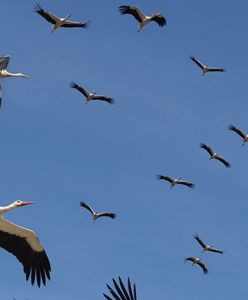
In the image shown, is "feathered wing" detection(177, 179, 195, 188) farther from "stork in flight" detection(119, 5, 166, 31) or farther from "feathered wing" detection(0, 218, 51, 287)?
"feathered wing" detection(0, 218, 51, 287)

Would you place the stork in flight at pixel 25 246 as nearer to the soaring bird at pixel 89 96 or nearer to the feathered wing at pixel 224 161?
the soaring bird at pixel 89 96

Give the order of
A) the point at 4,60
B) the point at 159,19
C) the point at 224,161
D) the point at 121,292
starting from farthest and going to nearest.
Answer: the point at 224,161
the point at 159,19
the point at 4,60
the point at 121,292

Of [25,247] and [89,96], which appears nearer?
[25,247]

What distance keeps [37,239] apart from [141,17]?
18.3 m

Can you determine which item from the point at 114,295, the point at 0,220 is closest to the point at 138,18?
the point at 0,220

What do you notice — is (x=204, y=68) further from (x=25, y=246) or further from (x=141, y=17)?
(x=25, y=246)

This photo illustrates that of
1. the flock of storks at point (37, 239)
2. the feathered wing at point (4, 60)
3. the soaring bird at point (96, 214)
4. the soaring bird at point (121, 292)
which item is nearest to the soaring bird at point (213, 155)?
the flock of storks at point (37, 239)

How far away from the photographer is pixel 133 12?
1812 inches

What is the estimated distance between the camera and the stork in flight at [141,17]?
149 ft

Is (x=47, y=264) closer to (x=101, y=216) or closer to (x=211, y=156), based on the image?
(x=101, y=216)

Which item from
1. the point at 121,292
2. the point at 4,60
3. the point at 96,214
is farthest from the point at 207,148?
the point at 121,292

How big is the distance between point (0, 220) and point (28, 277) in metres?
2.63

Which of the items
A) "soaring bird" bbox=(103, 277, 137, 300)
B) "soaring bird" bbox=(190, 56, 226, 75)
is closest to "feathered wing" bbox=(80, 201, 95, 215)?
"soaring bird" bbox=(190, 56, 226, 75)

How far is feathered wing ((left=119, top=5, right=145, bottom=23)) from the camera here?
4548 cm
